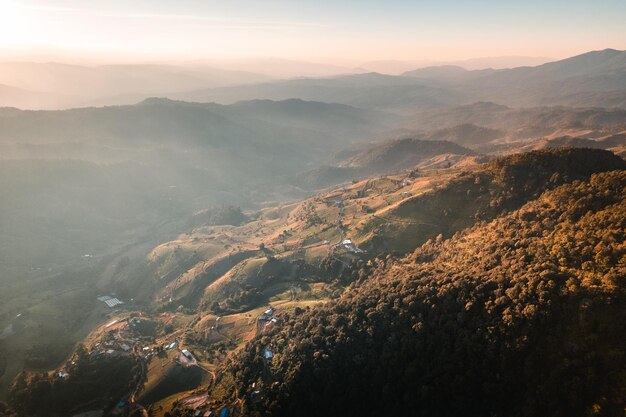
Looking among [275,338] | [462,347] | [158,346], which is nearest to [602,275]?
[462,347]

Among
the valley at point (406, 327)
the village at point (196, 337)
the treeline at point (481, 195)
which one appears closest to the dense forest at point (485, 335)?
the valley at point (406, 327)

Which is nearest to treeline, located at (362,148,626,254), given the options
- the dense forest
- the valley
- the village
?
the valley

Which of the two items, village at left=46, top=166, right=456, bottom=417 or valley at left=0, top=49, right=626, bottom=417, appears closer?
valley at left=0, top=49, right=626, bottom=417

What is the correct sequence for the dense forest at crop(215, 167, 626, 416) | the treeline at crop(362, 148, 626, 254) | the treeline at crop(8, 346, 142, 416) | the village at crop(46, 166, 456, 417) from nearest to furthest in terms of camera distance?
1. the dense forest at crop(215, 167, 626, 416)
2. the village at crop(46, 166, 456, 417)
3. the treeline at crop(8, 346, 142, 416)
4. the treeline at crop(362, 148, 626, 254)

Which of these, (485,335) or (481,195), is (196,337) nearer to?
(485,335)

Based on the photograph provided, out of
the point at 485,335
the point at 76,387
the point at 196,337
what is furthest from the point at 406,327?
the point at 76,387

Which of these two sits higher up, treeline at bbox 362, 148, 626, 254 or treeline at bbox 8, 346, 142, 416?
treeline at bbox 362, 148, 626, 254

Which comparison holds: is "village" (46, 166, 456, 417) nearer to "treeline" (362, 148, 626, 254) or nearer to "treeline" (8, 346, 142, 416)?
"treeline" (8, 346, 142, 416)

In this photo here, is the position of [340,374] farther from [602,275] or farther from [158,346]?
[158,346]

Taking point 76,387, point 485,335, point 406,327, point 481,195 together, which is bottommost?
point 76,387
